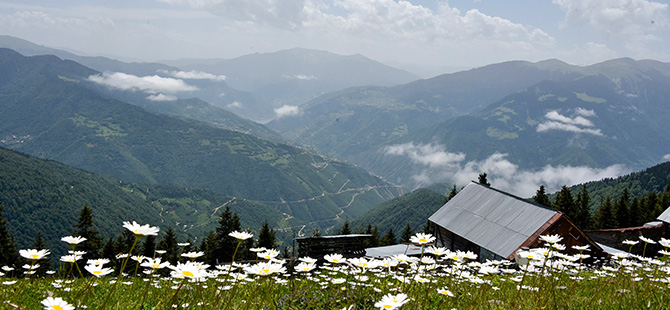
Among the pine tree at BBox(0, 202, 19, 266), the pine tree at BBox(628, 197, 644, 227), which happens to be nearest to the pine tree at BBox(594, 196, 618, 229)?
the pine tree at BBox(628, 197, 644, 227)

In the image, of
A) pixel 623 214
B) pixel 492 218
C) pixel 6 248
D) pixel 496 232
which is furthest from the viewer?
pixel 623 214

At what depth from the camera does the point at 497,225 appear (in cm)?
3328

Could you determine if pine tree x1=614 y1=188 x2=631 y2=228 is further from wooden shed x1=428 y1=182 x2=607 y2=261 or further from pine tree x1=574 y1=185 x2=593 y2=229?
wooden shed x1=428 y1=182 x2=607 y2=261

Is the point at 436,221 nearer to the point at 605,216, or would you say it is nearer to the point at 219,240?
the point at 219,240

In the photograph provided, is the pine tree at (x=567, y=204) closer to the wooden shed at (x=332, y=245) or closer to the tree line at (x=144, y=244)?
the tree line at (x=144, y=244)

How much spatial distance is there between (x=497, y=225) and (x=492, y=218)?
1485mm

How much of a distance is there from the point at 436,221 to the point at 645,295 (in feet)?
113

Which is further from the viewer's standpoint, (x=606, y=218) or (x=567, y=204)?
(x=567, y=204)

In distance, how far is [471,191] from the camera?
4128 cm

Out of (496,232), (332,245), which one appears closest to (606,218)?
(496,232)

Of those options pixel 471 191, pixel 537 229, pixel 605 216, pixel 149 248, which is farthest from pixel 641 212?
pixel 149 248

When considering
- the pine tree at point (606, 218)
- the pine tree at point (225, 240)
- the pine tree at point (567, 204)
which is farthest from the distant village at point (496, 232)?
the pine tree at point (606, 218)

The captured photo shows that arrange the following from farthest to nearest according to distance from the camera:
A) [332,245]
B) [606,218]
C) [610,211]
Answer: [606,218]
[610,211]
[332,245]

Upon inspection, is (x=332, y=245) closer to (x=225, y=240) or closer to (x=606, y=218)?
(x=225, y=240)
